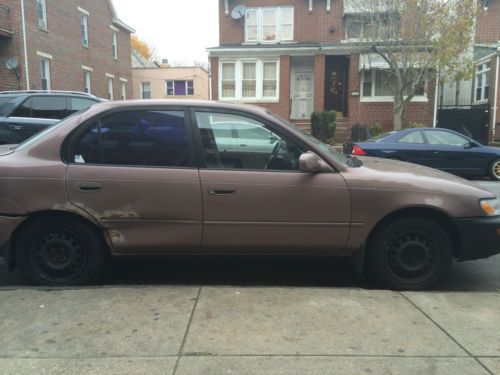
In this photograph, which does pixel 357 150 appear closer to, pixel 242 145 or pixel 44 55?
pixel 242 145

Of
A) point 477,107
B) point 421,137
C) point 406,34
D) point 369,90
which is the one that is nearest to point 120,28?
point 369,90

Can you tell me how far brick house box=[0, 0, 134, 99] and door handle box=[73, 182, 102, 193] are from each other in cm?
1736

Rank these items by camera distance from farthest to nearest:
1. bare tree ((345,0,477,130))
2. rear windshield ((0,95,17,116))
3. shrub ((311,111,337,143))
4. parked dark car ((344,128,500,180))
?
1. shrub ((311,111,337,143))
2. bare tree ((345,0,477,130))
3. parked dark car ((344,128,500,180))
4. rear windshield ((0,95,17,116))

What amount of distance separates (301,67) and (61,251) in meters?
20.9

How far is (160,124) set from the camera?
4.01 m

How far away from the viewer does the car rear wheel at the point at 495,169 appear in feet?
36.6

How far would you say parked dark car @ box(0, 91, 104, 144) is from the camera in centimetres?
912

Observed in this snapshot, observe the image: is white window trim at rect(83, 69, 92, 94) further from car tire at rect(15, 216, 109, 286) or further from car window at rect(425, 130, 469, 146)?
car tire at rect(15, 216, 109, 286)

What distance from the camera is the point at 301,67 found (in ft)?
76.4

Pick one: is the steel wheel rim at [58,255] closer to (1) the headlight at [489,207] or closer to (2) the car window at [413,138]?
(1) the headlight at [489,207]

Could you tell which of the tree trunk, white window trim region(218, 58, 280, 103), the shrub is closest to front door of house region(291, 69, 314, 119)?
white window trim region(218, 58, 280, 103)

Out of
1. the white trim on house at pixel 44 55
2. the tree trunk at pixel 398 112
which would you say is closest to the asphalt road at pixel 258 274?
the tree trunk at pixel 398 112

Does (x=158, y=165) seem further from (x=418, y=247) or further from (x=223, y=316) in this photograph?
(x=418, y=247)

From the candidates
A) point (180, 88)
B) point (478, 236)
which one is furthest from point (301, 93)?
point (478, 236)
